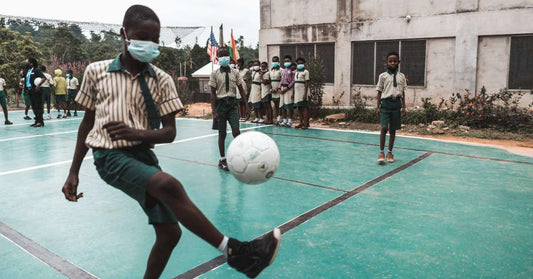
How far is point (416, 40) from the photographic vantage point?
13.2m

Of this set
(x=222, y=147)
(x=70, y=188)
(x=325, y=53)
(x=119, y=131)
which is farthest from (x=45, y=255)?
(x=325, y=53)

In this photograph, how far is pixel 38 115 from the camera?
1196 centimetres

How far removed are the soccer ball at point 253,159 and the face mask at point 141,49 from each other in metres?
0.97

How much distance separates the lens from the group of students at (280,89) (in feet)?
35.4

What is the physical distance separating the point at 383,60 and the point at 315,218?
10.8 m

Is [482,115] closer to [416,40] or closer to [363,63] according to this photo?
[416,40]

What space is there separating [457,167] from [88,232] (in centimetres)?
532

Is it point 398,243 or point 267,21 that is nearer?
Answer: point 398,243

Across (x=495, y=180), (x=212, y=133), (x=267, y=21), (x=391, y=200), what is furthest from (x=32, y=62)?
(x=495, y=180)

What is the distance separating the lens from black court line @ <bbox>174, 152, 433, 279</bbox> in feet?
10.2

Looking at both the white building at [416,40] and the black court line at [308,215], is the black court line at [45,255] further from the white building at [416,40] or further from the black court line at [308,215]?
the white building at [416,40]

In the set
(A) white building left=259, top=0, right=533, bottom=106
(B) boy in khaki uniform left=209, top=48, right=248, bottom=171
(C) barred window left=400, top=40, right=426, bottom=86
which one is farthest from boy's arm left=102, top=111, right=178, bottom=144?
(C) barred window left=400, top=40, right=426, bottom=86

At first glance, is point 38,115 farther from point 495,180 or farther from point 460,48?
point 460,48

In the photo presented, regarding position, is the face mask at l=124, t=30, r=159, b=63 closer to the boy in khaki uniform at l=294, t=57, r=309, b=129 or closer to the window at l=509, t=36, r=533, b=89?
the boy in khaki uniform at l=294, t=57, r=309, b=129
